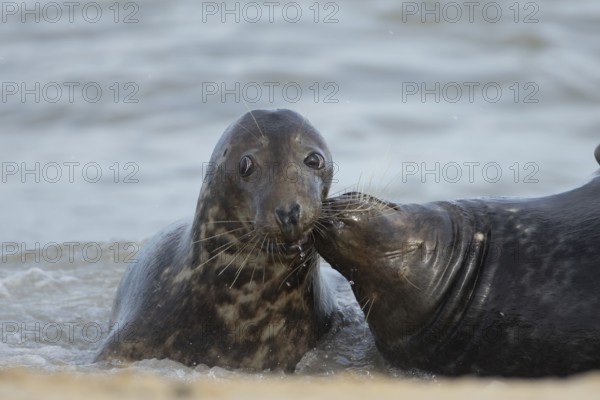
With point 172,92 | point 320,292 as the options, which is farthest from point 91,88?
point 320,292

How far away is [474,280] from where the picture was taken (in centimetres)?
658

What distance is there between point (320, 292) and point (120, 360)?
47.3 inches

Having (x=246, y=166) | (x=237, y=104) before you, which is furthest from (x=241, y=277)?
(x=237, y=104)

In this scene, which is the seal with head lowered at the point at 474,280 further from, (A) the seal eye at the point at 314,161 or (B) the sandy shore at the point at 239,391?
(B) the sandy shore at the point at 239,391

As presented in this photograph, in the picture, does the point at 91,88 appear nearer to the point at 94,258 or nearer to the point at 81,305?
the point at 94,258

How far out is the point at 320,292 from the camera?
7449 millimetres

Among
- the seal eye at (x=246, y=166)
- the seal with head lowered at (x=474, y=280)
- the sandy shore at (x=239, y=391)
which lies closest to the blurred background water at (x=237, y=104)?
the seal eye at (x=246, y=166)

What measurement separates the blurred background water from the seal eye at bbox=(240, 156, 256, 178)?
5.69ft

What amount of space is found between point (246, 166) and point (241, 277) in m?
0.70

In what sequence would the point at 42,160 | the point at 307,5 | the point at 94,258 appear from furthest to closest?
the point at 307,5, the point at 42,160, the point at 94,258

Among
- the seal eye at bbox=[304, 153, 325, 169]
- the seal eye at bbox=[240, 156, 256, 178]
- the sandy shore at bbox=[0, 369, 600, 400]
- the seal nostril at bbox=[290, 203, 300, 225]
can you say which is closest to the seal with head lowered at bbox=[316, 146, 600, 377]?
the seal nostril at bbox=[290, 203, 300, 225]

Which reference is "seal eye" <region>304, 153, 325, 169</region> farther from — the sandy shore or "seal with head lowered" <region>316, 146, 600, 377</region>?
the sandy shore

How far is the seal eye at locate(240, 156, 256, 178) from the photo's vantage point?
21.8 ft

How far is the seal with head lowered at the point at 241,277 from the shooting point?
21.8 ft
